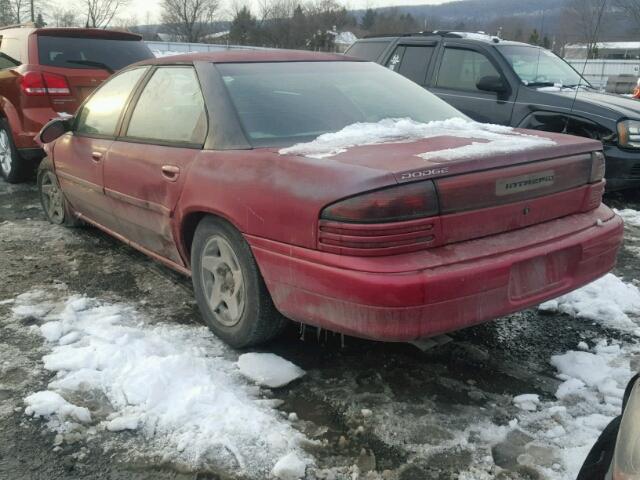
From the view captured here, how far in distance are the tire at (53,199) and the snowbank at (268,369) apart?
2.80 m

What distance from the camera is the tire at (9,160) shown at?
692cm

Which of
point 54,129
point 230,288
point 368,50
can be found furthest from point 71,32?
point 230,288

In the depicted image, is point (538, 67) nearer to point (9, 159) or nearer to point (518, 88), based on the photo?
point (518, 88)

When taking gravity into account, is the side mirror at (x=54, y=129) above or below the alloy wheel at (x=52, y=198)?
above

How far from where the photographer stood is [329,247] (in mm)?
2453

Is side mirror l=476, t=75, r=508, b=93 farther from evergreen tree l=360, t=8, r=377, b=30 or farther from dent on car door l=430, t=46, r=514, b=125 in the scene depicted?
evergreen tree l=360, t=8, r=377, b=30

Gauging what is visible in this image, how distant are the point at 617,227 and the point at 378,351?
139 cm

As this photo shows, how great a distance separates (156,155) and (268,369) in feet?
4.66

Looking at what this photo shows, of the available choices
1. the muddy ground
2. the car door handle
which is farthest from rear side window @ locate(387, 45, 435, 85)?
the car door handle

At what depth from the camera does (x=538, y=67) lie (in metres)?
6.96

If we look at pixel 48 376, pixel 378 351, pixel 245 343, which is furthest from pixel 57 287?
pixel 378 351

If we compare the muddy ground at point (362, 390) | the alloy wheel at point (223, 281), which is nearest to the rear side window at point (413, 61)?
the muddy ground at point (362, 390)

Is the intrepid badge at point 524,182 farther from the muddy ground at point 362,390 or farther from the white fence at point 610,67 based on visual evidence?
the white fence at point 610,67

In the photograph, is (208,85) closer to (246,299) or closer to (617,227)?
(246,299)
